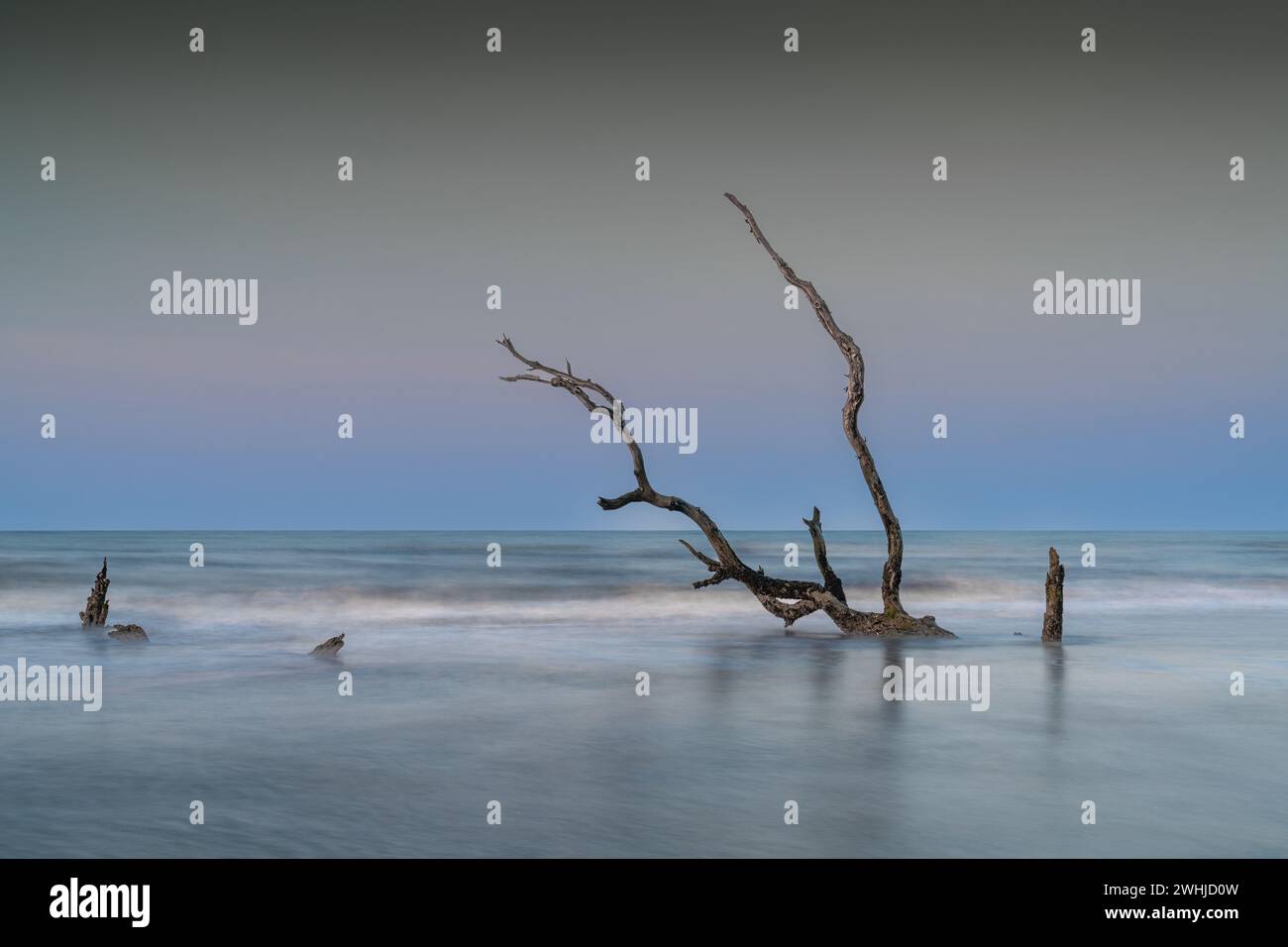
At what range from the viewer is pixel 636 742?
826 centimetres

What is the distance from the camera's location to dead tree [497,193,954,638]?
14133mm

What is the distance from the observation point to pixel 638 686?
10.7 m

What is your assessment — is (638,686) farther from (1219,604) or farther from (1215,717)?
(1219,604)

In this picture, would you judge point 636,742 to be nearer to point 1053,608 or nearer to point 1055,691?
point 1055,691

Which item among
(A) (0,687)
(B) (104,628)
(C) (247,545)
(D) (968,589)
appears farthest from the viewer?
(C) (247,545)

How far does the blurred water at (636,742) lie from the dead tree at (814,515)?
0.60m

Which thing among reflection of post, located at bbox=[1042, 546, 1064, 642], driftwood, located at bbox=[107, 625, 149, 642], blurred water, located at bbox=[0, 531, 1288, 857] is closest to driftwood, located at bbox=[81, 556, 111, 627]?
blurred water, located at bbox=[0, 531, 1288, 857]

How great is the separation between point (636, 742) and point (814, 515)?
7014 mm

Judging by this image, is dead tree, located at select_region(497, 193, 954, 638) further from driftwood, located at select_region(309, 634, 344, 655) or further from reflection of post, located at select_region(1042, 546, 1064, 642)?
driftwood, located at select_region(309, 634, 344, 655)
